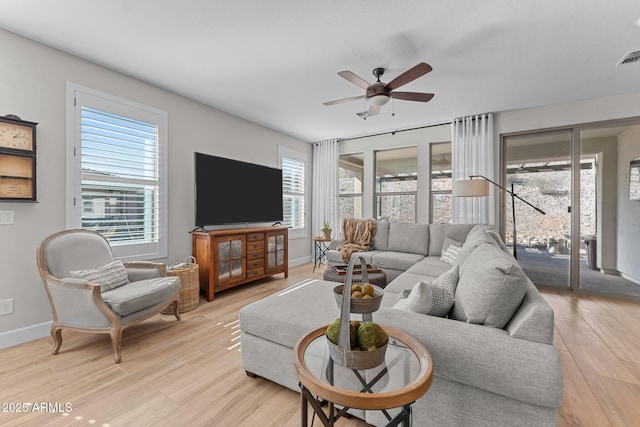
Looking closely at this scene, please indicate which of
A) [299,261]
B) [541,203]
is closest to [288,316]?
[299,261]

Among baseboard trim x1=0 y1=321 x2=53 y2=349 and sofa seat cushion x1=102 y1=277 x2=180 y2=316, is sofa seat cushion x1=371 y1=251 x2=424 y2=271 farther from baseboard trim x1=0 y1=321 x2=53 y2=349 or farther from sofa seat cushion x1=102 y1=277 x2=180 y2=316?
baseboard trim x1=0 y1=321 x2=53 y2=349

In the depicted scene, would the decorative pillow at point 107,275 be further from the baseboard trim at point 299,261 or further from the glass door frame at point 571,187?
the glass door frame at point 571,187

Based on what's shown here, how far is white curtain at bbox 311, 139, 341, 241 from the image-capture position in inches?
228

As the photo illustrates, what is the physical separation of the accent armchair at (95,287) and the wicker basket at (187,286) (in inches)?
10.4

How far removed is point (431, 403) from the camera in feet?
4.08

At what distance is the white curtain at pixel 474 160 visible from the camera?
4281 millimetres

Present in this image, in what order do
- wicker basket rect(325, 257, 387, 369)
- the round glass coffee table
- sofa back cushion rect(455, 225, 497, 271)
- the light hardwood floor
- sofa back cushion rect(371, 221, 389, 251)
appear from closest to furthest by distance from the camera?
the round glass coffee table
wicker basket rect(325, 257, 387, 369)
the light hardwood floor
sofa back cushion rect(455, 225, 497, 271)
sofa back cushion rect(371, 221, 389, 251)

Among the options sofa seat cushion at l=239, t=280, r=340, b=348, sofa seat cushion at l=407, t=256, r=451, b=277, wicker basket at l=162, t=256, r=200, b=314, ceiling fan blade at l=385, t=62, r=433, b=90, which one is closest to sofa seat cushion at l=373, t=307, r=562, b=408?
sofa seat cushion at l=239, t=280, r=340, b=348

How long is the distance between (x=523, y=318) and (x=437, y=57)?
8.10ft

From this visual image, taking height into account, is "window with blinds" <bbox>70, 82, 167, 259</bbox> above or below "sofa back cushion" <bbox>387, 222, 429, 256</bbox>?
above

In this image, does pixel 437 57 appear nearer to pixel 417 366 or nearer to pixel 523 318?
pixel 523 318

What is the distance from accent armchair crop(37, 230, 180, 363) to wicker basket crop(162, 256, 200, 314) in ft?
0.87

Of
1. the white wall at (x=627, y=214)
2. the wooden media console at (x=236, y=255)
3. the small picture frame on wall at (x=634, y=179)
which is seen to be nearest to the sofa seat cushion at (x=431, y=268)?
the wooden media console at (x=236, y=255)

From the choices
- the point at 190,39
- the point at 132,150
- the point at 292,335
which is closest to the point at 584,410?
the point at 292,335
